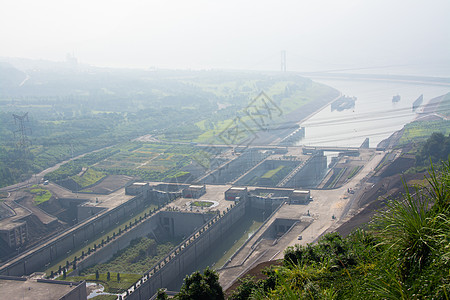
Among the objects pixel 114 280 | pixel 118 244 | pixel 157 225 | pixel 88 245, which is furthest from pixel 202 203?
pixel 114 280

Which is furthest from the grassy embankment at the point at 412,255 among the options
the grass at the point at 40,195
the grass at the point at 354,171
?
the grass at the point at 354,171

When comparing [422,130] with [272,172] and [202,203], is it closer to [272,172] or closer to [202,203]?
[272,172]

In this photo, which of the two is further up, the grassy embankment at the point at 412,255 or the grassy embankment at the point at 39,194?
the grassy embankment at the point at 412,255

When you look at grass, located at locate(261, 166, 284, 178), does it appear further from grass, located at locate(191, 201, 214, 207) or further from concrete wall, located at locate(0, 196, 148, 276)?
concrete wall, located at locate(0, 196, 148, 276)

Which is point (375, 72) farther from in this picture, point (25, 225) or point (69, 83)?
point (25, 225)

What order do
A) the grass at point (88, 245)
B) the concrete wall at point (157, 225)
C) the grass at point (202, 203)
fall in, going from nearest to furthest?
the grass at point (88, 245) < the concrete wall at point (157, 225) < the grass at point (202, 203)

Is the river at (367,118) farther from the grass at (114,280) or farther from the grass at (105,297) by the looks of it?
the grass at (105,297)

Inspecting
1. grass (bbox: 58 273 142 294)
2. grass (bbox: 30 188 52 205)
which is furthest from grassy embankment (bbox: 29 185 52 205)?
grass (bbox: 58 273 142 294)
